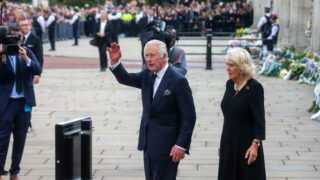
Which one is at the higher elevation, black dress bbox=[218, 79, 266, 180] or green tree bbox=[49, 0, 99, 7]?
black dress bbox=[218, 79, 266, 180]

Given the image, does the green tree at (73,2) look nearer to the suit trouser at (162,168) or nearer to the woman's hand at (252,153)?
the suit trouser at (162,168)

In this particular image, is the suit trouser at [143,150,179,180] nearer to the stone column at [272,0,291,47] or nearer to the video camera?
the video camera

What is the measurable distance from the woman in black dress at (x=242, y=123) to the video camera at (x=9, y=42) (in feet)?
9.58

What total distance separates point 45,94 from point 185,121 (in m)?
11.7

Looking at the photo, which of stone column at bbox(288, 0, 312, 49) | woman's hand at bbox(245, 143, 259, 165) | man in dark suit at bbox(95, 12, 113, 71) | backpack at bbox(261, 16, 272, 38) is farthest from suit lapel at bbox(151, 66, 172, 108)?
stone column at bbox(288, 0, 312, 49)

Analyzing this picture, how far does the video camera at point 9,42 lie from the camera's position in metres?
8.99

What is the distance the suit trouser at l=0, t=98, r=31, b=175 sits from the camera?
9.12 meters

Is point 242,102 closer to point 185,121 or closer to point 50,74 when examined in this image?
point 185,121

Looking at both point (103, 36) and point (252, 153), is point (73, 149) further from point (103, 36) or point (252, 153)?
point (103, 36)

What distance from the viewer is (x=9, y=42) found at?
909 cm

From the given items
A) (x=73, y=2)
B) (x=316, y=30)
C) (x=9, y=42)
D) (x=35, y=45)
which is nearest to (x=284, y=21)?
(x=316, y=30)

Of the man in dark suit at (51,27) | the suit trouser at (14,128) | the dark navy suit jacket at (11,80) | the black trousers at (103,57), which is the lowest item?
the man in dark suit at (51,27)

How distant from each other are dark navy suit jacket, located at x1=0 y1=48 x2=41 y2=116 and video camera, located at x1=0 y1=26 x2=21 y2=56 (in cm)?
18

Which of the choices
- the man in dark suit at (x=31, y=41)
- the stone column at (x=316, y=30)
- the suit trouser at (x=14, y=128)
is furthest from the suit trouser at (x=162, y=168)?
the stone column at (x=316, y=30)
